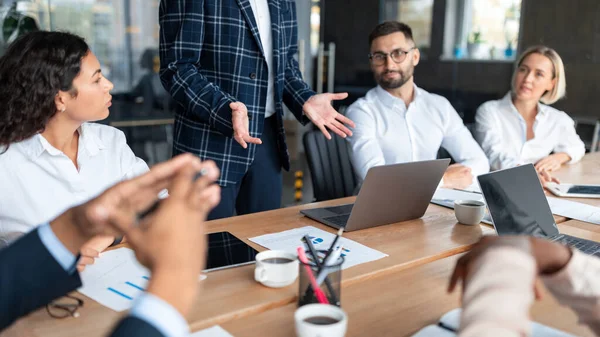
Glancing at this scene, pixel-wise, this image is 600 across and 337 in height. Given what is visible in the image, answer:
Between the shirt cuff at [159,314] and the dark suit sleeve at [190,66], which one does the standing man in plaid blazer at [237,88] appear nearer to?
the dark suit sleeve at [190,66]

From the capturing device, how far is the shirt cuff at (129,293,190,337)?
584 millimetres

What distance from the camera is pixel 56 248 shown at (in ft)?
2.82

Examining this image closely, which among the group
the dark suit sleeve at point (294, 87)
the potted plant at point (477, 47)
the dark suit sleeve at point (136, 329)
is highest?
the potted plant at point (477, 47)

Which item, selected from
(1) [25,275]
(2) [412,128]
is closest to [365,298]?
(1) [25,275]

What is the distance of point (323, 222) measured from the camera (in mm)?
1702

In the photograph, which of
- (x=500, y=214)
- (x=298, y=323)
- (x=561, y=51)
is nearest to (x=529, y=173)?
(x=500, y=214)

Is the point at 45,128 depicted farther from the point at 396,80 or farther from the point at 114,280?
the point at 396,80

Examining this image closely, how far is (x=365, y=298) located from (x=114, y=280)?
54 cm

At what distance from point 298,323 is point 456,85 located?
17.7ft

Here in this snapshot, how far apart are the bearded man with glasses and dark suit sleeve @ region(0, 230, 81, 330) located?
186 cm

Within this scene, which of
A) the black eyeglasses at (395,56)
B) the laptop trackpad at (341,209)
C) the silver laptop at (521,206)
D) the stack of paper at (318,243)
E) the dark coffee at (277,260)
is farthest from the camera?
the black eyeglasses at (395,56)

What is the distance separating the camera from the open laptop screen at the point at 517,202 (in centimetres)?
152

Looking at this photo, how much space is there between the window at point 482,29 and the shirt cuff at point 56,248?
17.4ft

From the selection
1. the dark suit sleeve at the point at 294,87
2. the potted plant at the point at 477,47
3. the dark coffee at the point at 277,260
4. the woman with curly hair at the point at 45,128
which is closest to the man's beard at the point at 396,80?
the dark suit sleeve at the point at 294,87
